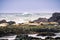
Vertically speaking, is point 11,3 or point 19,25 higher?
point 11,3

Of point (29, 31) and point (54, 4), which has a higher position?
point (54, 4)

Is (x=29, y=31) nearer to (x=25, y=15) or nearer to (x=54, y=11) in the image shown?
(x=25, y=15)

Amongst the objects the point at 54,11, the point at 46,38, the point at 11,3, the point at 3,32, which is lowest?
the point at 46,38

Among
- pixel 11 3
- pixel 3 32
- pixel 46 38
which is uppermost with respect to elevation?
pixel 11 3

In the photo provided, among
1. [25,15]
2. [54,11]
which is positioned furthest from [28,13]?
[54,11]

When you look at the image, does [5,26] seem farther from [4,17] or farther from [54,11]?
[54,11]

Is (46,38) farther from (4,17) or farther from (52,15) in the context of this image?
(4,17)

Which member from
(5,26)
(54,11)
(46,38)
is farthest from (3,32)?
(54,11)
